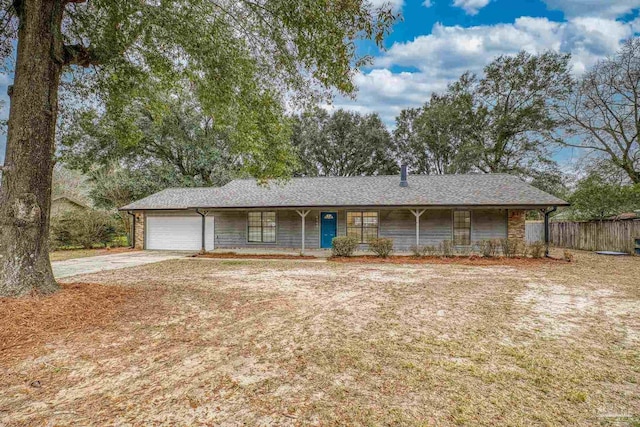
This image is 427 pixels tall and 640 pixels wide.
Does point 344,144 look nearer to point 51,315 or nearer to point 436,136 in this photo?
point 436,136

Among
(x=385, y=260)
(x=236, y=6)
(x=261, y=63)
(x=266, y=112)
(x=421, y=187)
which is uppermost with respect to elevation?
(x=236, y=6)

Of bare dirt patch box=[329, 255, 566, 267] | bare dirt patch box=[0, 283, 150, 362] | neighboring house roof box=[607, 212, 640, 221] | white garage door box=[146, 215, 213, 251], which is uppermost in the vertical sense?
neighboring house roof box=[607, 212, 640, 221]

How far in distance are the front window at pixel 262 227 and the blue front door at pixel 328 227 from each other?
7.95 feet

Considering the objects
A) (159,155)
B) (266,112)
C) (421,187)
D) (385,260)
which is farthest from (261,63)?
(159,155)

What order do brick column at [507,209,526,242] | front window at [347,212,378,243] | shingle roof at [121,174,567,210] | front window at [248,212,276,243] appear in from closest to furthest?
1. shingle roof at [121,174,567,210]
2. brick column at [507,209,526,242]
3. front window at [347,212,378,243]
4. front window at [248,212,276,243]

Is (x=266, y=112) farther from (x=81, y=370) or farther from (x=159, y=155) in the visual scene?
(x=159, y=155)

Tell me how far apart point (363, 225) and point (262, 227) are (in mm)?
5002

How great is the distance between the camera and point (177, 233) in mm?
16703

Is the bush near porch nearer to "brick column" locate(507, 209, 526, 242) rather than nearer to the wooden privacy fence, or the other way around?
"brick column" locate(507, 209, 526, 242)

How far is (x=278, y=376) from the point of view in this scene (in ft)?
10.1

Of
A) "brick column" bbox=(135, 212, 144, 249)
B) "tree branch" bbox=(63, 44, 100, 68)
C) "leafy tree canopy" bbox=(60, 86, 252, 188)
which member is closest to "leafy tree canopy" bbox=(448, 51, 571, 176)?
"leafy tree canopy" bbox=(60, 86, 252, 188)

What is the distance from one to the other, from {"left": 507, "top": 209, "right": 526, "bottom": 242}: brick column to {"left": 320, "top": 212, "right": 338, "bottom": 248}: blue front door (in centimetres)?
758

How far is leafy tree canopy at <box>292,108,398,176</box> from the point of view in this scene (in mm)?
28047

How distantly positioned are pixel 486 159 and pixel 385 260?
18298 mm
